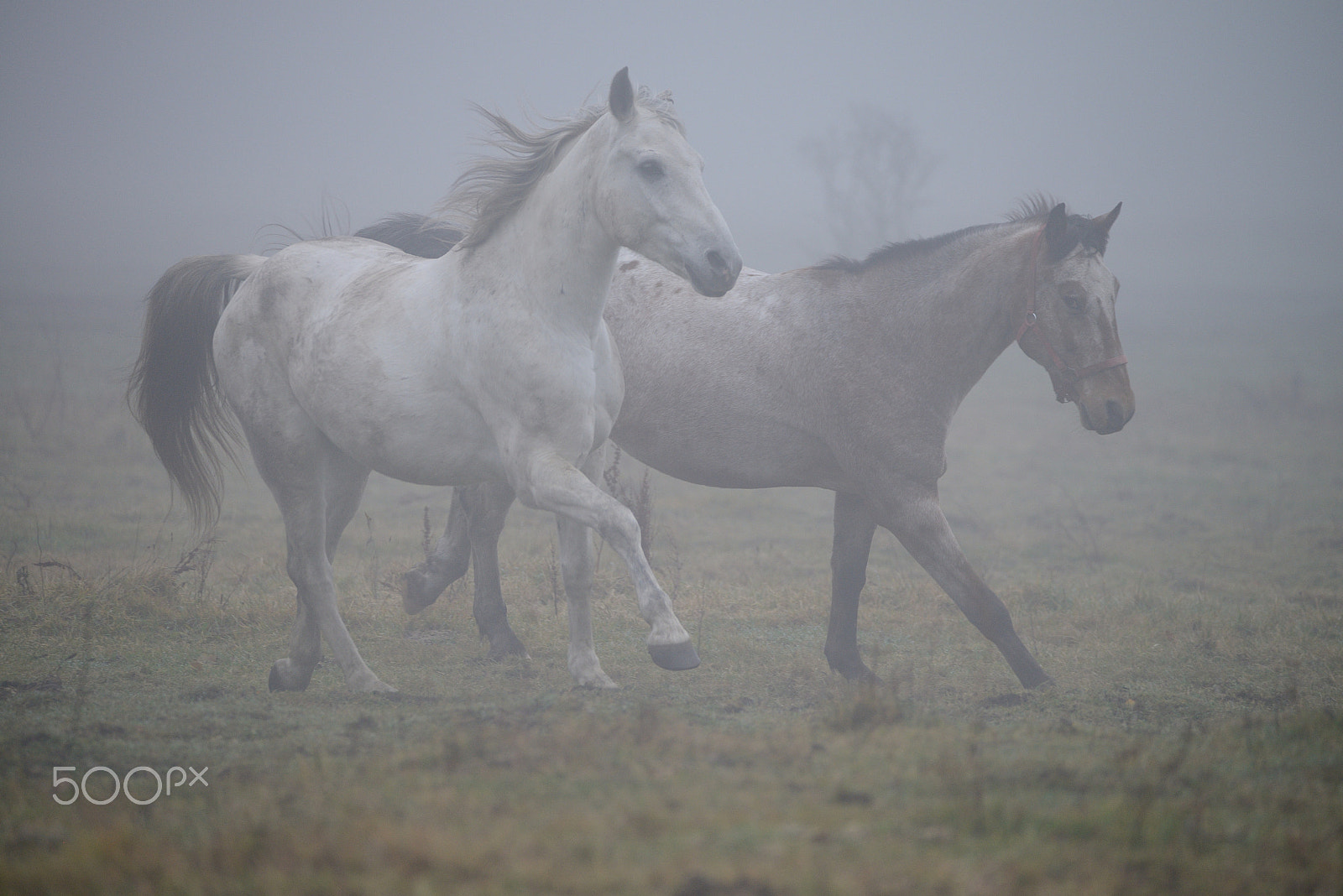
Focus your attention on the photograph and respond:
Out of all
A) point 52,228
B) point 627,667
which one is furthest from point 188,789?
point 52,228

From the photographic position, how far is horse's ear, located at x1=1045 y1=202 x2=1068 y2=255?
15.6 feet

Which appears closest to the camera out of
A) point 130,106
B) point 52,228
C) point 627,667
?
point 627,667

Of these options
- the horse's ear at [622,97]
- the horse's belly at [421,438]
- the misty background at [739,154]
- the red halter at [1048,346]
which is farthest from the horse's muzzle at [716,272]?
the red halter at [1048,346]

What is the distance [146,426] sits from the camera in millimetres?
5273

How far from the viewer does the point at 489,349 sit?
13.1 ft

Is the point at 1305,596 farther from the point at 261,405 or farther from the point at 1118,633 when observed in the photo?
the point at 261,405

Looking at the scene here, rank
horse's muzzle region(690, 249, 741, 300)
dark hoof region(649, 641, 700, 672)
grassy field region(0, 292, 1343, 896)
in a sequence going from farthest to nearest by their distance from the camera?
horse's muzzle region(690, 249, 741, 300) → dark hoof region(649, 641, 700, 672) → grassy field region(0, 292, 1343, 896)

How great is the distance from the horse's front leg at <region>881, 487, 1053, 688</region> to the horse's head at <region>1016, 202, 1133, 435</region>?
0.93 metres

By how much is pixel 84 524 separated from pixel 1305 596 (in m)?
10.8

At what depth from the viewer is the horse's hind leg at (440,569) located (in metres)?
5.98

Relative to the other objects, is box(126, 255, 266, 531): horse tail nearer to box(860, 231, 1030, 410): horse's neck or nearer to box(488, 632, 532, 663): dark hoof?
box(488, 632, 532, 663): dark hoof

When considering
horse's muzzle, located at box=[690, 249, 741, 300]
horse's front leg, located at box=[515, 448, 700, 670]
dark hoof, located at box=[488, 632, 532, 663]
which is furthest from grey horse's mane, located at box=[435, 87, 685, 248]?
dark hoof, located at box=[488, 632, 532, 663]

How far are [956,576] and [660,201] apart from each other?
242 centimetres

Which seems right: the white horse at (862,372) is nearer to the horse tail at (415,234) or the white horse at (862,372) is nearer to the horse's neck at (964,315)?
the horse's neck at (964,315)
